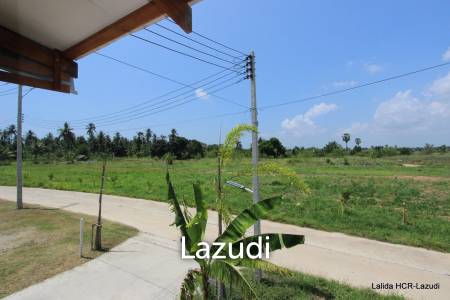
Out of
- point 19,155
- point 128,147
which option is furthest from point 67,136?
point 19,155

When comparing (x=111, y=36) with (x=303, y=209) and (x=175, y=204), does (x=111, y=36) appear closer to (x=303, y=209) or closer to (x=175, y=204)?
(x=175, y=204)

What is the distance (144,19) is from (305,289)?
17.8ft

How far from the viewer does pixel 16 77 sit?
320 centimetres

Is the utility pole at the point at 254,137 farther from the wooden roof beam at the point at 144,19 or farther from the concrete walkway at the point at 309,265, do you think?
the wooden roof beam at the point at 144,19

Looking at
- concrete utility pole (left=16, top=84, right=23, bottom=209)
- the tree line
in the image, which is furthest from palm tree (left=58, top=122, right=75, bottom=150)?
concrete utility pole (left=16, top=84, right=23, bottom=209)

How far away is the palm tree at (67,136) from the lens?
74.4 meters

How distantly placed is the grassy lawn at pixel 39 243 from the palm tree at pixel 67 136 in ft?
219

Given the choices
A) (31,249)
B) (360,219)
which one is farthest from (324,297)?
(31,249)

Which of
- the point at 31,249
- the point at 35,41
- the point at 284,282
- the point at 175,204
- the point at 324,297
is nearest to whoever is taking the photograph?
the point at 35,41

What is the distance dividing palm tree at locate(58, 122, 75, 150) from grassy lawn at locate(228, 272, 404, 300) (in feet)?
256

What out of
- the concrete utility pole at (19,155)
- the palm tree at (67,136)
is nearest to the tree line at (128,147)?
the palm tree at (67,136)

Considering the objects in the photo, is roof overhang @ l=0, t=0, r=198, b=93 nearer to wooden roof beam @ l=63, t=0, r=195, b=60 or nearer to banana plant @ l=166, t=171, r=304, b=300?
wooden roof beam @ l=63, t=0, r=195, b=60

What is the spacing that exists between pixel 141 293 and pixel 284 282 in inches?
110

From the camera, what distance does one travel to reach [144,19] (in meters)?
2.60
